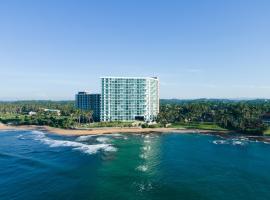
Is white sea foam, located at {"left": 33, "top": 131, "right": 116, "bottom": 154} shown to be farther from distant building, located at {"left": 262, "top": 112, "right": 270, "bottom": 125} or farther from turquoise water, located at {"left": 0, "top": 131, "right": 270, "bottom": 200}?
distant building, located at {"left": 262, "top": 112, "right": 270, "bottom": 125}

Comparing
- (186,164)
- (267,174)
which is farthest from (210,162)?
(267,174)

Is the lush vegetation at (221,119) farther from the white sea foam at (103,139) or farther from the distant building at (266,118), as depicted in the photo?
the white sea foam at (103,139)

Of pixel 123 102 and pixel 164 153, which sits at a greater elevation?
pixel 123 102

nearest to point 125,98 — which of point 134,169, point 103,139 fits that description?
point 103,139

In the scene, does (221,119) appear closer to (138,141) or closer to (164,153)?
(138,141)

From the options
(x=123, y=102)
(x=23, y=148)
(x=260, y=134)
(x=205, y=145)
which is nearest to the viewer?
(x=23, y=148)

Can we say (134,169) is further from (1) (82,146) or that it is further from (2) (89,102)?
(2) (89,102)

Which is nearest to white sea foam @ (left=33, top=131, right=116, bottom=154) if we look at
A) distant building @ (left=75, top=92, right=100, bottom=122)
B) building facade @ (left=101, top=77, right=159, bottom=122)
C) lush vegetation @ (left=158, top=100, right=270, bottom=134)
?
building facade @ (left=101, top=77, right=159, bottom=122)
